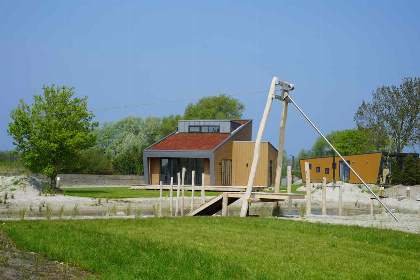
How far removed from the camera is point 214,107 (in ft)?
300

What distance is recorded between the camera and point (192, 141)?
160 feet

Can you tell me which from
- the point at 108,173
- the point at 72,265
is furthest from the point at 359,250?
the point at 108,173

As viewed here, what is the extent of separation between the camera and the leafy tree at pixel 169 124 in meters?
83.4

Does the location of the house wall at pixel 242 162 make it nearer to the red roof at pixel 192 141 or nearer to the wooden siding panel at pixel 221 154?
the wooden siding panel at pixel 221 154

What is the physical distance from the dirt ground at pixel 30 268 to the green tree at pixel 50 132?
82.5 ft

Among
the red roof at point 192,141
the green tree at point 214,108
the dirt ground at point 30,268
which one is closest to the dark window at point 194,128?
the red roof at point 192,141

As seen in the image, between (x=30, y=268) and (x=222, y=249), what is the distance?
12.5ft

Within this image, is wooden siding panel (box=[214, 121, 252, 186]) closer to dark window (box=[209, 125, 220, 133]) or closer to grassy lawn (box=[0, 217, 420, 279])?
dark window (box=[209, 125, 220, 133])

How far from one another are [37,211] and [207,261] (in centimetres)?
1490

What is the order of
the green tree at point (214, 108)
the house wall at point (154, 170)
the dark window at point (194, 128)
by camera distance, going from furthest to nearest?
1. the green tree at point (214, 108)
2. the dark window at point (194, 128)
3. the house wall at point (154, 170)

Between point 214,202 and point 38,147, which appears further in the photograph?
point 38,147

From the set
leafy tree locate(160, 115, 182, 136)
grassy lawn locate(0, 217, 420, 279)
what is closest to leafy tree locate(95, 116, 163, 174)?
leafy tree locate(160, 115, 182, 136)

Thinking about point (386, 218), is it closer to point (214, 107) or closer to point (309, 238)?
point (309, 238)

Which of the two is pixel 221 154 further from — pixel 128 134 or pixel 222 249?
A: pixel 222 249
